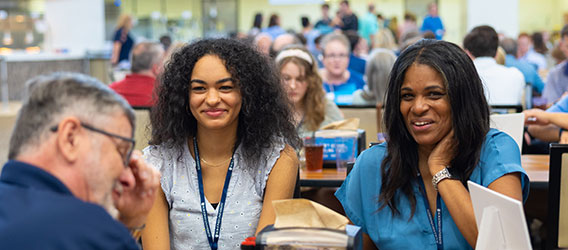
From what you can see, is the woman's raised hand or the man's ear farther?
the woman's raised hand

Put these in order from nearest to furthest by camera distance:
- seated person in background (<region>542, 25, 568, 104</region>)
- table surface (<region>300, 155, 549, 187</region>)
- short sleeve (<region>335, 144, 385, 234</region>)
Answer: short sleeve (<region>335, 144, 385, 234</region>) → table surface (<region>300, 155, 549, 187</region>) → seated person in background (<region>542, 25, 568, 104</region>)

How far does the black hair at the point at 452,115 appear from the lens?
1.85 m

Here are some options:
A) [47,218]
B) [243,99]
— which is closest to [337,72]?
[243,99]

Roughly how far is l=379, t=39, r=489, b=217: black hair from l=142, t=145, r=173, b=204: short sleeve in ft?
2.29

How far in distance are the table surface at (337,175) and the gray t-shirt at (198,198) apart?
0.59m

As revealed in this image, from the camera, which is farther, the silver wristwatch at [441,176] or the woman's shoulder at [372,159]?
the woman's shoulder at [372,159]

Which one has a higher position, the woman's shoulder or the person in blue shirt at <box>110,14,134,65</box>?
the person in blue shirt at <box>110,14,134,65</box>

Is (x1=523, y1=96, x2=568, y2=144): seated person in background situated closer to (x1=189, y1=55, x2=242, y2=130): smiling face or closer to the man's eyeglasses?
(x1=189, y1=55, x2=242, y2=130): smiling face

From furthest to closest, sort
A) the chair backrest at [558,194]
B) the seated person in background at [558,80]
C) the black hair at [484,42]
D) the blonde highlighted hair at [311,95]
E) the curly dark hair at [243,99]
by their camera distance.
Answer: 1. the seated person in background at [558,80]
2. the black hair at [484,42]
3. the blonde highlighted hair at [311,95]
4. the curly dark hair at [243,99]
5. the chair backrest at [558,194]

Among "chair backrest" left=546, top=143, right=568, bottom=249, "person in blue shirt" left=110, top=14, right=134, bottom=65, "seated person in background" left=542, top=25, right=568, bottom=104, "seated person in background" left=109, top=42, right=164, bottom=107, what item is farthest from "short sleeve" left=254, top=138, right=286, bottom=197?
"person in blue shirt" left=110, top=14, right=134, bottom=65

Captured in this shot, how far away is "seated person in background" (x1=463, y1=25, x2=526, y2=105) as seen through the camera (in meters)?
4.56

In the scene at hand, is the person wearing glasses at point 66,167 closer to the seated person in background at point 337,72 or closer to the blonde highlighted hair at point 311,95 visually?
the blonde highlighted hair at point 311,95

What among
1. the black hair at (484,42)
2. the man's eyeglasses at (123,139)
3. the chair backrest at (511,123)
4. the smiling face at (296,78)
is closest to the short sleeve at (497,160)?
the chair backrest at (511,123)

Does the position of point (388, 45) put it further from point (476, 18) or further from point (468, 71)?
point (468, 71)
